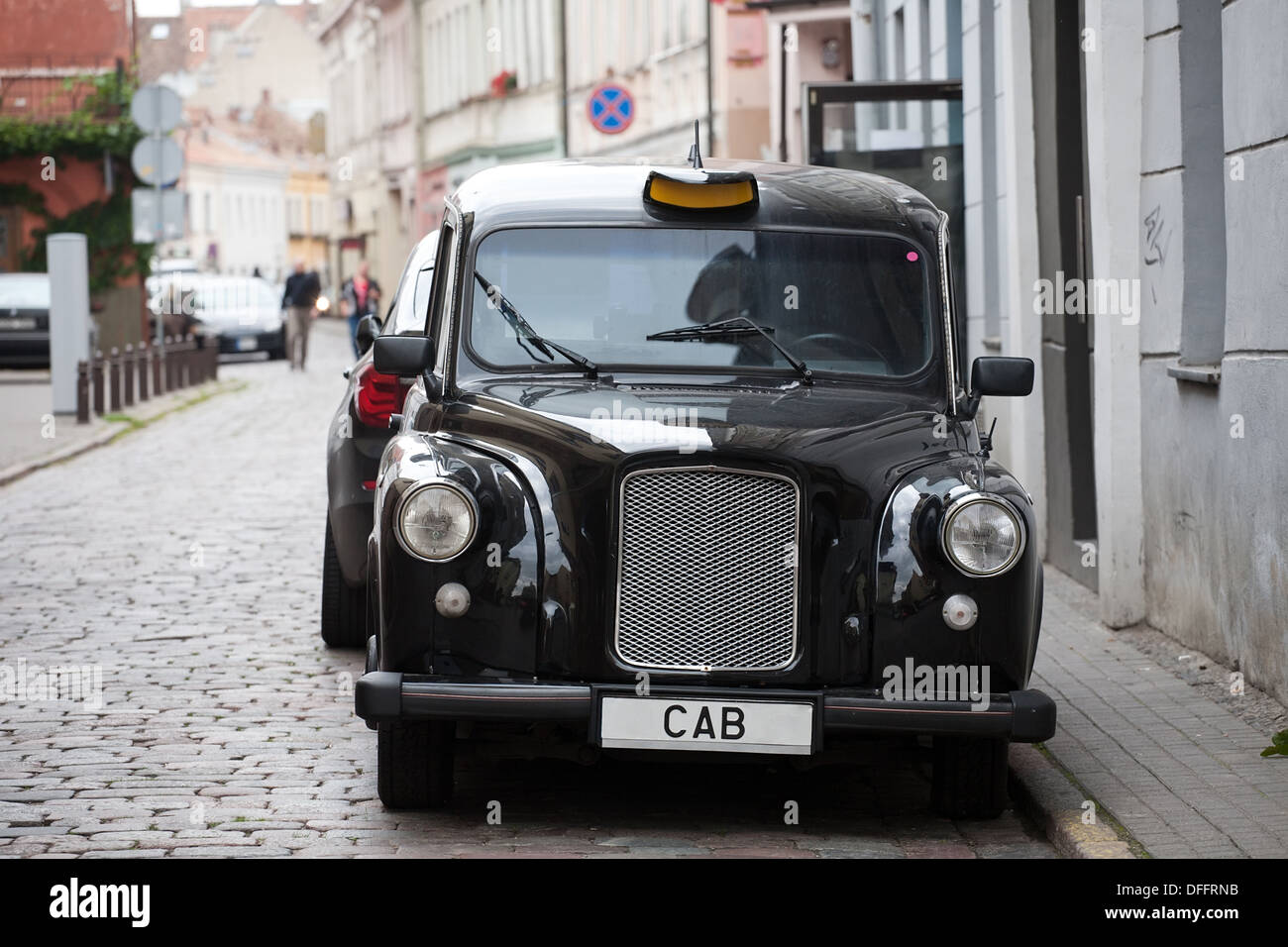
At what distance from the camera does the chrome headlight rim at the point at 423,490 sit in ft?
21.1

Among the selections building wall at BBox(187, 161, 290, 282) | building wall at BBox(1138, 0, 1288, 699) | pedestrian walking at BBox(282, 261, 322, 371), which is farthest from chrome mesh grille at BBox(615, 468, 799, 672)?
building wall at BBox(187, 161, 290, 282)

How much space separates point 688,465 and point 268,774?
202cm

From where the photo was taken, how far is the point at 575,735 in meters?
6.59

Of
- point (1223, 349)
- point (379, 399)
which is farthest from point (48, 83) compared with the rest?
point (1223, 349)

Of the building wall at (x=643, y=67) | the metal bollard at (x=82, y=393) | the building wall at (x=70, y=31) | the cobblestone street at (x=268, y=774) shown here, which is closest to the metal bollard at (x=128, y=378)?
the metal bollard at (x=82, y=393)

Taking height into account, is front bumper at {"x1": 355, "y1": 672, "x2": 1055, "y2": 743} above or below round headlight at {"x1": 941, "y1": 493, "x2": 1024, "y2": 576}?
below

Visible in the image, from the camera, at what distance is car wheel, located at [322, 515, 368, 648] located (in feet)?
32.4

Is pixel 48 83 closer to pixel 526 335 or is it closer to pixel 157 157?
pixel 157 157

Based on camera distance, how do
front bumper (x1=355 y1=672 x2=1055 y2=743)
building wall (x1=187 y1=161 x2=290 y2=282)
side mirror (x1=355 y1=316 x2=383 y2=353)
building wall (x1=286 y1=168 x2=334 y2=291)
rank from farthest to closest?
building wall (x1=286 y1=168 x2=334 y2=291), building wall (x1=187 y1=161 x2=290 y2=282), side mirror (x1=355 y1=316 x2=383 y2=353), front bumper (x1=355 y1=672 x2=1055 y2=743)

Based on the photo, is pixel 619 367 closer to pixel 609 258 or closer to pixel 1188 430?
pixel 609 258

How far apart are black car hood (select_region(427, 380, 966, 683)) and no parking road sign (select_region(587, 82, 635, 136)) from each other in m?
23.0

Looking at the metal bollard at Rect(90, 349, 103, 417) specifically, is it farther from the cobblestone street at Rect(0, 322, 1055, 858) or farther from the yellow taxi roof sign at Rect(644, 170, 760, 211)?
the yellow taxi roof sign at Rect(644, 170, 760, 211)

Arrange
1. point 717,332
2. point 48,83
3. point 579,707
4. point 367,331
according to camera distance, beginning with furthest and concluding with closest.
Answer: point 48,83 → point 367,331 → point 717,332 → point 579,707

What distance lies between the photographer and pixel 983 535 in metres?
6.48
